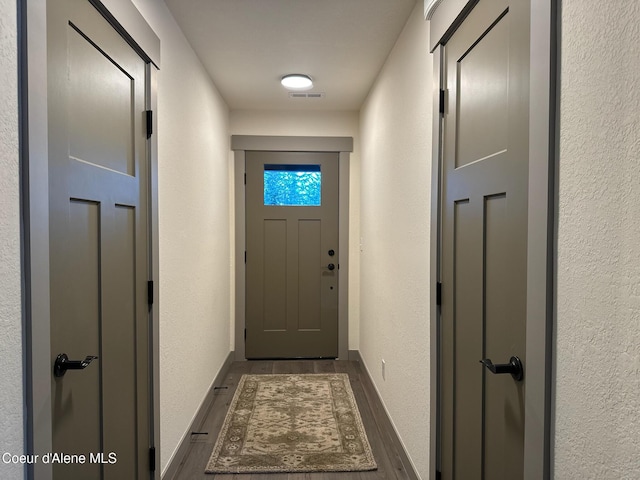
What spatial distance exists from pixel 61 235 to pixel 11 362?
38 centimetres

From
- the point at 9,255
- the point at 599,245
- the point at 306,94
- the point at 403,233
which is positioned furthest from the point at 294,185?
the point at 599,245

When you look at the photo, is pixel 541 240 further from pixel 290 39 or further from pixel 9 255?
pixel 290 39

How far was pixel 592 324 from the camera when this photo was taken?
0.90 metres

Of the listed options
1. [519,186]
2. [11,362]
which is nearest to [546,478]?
[519,186]

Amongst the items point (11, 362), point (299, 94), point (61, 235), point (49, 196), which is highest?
point (299, 94)

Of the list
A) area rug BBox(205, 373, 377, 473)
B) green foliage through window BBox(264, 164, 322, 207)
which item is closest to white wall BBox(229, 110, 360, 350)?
green foliage through window BBox(264, 164, 322, 207)

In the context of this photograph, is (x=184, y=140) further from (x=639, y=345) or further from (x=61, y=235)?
(x=639, y=345)

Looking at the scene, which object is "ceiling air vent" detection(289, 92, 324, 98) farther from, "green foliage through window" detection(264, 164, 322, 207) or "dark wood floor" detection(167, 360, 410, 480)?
"dark wood floor" detection(167, 360, 410, 480)

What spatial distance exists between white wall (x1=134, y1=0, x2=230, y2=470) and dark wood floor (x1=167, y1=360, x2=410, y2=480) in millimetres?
163

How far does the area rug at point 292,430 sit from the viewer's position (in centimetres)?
248

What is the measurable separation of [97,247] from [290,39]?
1777 millimetres

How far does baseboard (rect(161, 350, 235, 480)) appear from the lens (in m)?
2.31

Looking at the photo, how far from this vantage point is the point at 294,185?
4.48m

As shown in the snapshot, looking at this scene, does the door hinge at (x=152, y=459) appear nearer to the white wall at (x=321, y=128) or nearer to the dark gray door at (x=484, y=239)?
the dark gray door at (x=484, y=239)
